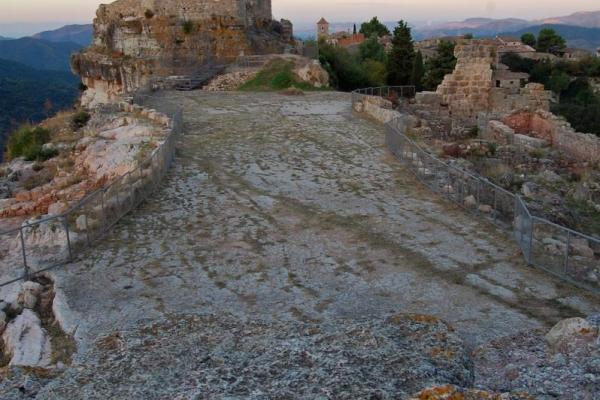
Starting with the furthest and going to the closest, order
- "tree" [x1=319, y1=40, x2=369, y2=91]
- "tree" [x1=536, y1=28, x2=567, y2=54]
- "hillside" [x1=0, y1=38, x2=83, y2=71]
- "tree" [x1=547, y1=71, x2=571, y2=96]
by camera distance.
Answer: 1. "hillside" [x1=0, y1=38, x2=83, y2=71]
2. "tree" [x1=536, y1=28, x2=567, y2=54]
3. "tree" [x1=547, y1=71, x2=571, y2=96]
4. "tree" [x1=319, y1=40, x2=369, y2=91]

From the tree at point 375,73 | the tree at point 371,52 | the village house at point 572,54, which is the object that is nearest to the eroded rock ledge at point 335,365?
the tree at point 375,73

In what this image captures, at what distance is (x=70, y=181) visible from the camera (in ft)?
41.0

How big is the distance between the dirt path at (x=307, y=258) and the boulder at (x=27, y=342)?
15.4 inches

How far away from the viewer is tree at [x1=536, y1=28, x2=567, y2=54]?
91.4m

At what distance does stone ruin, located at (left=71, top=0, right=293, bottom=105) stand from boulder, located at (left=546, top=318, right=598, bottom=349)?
27564mm

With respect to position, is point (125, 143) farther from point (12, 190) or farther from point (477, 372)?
point (477, 372)

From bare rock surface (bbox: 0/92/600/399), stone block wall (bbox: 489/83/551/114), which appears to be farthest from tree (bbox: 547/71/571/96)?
bare rock surface (bbox: 0/92/600/399)

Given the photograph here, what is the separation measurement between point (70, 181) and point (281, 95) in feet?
42.7

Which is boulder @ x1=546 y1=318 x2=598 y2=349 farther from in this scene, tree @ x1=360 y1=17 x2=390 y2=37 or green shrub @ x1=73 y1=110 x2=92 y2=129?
tree @ x1=360 y1=17 x2=390 y2=37

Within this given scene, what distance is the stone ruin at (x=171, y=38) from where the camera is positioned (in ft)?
102

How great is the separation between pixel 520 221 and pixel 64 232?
20.3 feet

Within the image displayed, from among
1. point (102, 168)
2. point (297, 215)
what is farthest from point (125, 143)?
point (297, 215)

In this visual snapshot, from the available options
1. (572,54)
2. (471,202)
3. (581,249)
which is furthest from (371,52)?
(572,54)

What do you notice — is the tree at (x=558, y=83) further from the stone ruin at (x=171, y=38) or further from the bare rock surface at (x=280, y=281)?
the bare rock surface at (x=280, y=281)
